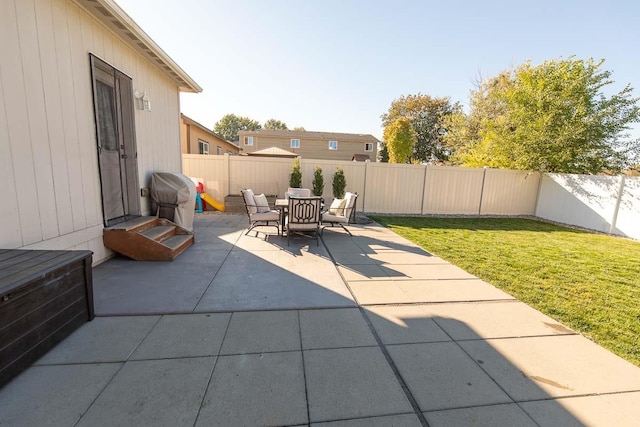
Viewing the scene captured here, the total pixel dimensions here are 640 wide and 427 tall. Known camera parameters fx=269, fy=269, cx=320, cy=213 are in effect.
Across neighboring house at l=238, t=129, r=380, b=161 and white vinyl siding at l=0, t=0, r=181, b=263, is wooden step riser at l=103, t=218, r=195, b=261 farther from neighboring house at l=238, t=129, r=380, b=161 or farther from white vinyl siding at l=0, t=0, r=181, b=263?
neighboring house at l=238, t=129, r=380, b=161

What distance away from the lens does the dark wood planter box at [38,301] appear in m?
1.74

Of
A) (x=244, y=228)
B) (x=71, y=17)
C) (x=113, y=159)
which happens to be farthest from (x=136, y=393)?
(x=244, y=228)

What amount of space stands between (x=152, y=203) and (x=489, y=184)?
431 inches

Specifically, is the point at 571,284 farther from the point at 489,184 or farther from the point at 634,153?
the point at 634,153

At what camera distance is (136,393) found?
5.61ft

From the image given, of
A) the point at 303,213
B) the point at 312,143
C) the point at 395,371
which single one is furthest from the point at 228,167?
the point at 312,143

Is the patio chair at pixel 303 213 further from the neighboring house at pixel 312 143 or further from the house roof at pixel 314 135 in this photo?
the house roof at pixel 314 135

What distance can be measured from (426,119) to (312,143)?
11837mm

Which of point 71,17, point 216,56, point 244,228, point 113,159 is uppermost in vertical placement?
point 216,56

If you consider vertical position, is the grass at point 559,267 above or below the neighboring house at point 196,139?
below

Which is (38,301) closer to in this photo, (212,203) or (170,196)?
(170,196)

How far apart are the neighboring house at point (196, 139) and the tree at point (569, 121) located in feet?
42.5

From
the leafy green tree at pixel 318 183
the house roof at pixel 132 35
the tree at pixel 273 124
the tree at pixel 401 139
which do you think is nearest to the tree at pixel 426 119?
the tree at pixel 401 139

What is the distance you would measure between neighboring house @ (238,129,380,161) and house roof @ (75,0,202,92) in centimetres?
1829
